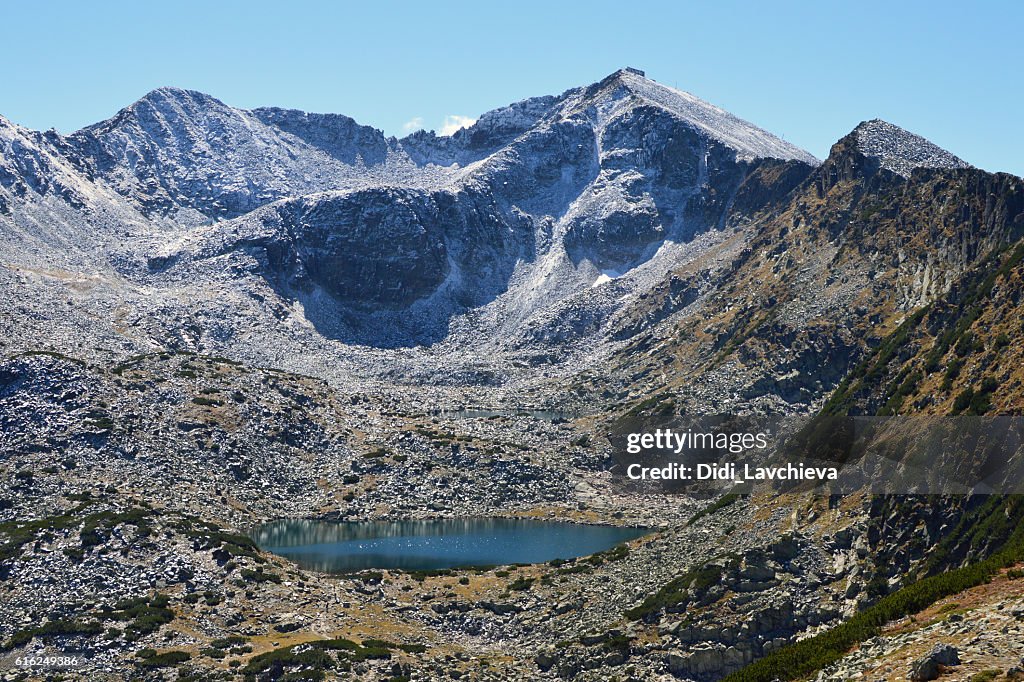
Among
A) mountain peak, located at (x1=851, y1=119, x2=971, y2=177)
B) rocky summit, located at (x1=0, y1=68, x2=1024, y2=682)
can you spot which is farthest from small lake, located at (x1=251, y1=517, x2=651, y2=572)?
mountain peak, located at (x1=851, y1=119, x2=971, y2=177)

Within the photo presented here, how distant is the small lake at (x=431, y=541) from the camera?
106 metres

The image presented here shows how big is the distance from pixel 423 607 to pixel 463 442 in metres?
63.4

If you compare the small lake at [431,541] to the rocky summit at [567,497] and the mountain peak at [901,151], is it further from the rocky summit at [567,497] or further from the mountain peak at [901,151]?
the mountain peak at [901,151]

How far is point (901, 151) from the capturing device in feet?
631

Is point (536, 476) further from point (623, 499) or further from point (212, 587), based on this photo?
point (212, 587)

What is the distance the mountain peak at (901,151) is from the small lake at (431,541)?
335ft

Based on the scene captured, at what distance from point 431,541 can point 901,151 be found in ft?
419

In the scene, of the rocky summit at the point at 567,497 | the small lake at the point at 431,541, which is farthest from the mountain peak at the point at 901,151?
the small lake at the point at 431,541

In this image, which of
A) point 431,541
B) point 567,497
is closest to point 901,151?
point 567,497

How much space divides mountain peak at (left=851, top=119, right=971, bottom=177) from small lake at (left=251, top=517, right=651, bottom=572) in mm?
102013

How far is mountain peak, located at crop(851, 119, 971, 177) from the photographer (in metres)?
186

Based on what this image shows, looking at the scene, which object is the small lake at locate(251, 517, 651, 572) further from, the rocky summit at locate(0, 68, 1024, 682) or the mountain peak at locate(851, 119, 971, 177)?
the mountain peak at locate(851, 119, 971, 177)

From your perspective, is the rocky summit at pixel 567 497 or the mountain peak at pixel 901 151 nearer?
the rocky summit at pixel 567 497

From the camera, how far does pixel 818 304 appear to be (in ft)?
520
